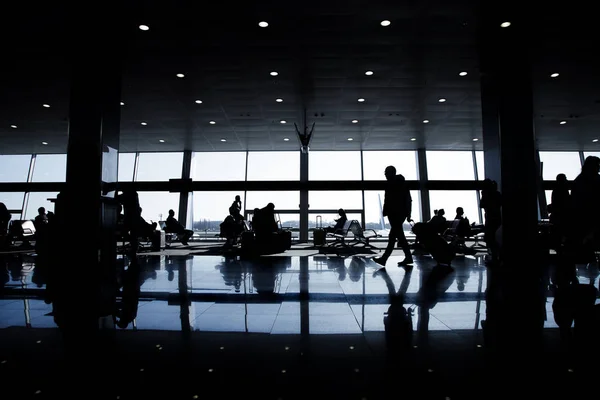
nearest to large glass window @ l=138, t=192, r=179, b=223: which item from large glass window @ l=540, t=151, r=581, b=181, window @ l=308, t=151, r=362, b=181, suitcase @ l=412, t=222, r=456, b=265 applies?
window @ l=308, t=151, r=362, b=181

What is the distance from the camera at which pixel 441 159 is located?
49.9 ft

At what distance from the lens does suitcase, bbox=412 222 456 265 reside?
17.0ft

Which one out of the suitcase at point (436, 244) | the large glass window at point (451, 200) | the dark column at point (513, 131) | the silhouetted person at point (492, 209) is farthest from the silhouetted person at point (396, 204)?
the large glass window at point (451, 200)

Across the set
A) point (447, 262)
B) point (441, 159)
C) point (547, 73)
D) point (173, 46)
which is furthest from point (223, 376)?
point (441, 159)

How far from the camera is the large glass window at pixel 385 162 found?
49.1 feet

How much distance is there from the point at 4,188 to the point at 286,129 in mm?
13972

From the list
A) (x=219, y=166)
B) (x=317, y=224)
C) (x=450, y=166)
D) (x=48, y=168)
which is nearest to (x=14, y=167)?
(x=48, y=168)

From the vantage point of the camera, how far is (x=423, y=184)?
48.3 ft

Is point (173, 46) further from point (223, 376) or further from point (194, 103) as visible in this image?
point (223, 376)

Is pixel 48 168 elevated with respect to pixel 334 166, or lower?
elevated

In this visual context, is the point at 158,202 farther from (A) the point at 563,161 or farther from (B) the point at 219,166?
(A) the point at 563,161

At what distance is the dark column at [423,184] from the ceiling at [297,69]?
246cm

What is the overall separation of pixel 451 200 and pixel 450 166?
5.22 ft

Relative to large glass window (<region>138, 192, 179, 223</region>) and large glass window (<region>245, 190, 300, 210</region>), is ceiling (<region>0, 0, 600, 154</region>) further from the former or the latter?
large glass window (<region>138, 192, 179, 223</region>)
